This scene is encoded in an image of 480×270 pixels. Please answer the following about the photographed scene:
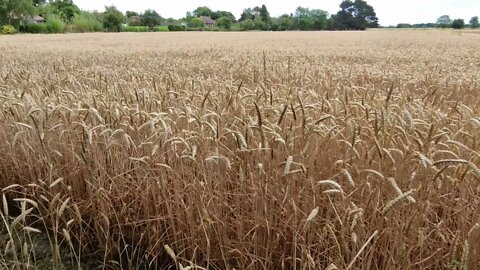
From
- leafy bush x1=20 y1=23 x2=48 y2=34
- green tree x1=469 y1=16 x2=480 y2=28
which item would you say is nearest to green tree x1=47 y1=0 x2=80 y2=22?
leafy bush x1=20 y1=23 x2=48 y2=34

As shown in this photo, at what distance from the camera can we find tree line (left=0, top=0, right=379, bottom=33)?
1991 inches

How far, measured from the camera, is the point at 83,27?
162ft

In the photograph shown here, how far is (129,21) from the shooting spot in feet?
247

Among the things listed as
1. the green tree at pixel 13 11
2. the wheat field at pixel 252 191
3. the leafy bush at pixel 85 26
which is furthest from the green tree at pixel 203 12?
the wheat field at pixel 252 191

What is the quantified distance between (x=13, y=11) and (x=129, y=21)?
82.6 feet

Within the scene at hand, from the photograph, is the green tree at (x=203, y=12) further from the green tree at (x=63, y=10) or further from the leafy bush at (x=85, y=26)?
the leafy bush at (x=85, y=26)

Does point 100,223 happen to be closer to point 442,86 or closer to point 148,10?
point 442,86

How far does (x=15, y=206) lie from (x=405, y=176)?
226 centimetres

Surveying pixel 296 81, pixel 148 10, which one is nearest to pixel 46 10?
pixel 148 10

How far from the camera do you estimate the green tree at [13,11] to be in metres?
51.6

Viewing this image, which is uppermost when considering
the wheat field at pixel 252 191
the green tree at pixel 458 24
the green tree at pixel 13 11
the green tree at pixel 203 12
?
the green tree at pixel 203 12

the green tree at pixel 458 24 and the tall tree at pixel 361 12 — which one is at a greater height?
the tall tree at pixel 361 12

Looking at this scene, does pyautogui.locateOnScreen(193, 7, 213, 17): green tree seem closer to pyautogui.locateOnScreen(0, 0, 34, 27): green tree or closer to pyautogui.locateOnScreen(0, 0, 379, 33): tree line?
pyautogui.locateOnScreen(0, 0, 379, 33): tree line

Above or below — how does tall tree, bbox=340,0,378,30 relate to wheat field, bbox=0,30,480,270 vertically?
above
